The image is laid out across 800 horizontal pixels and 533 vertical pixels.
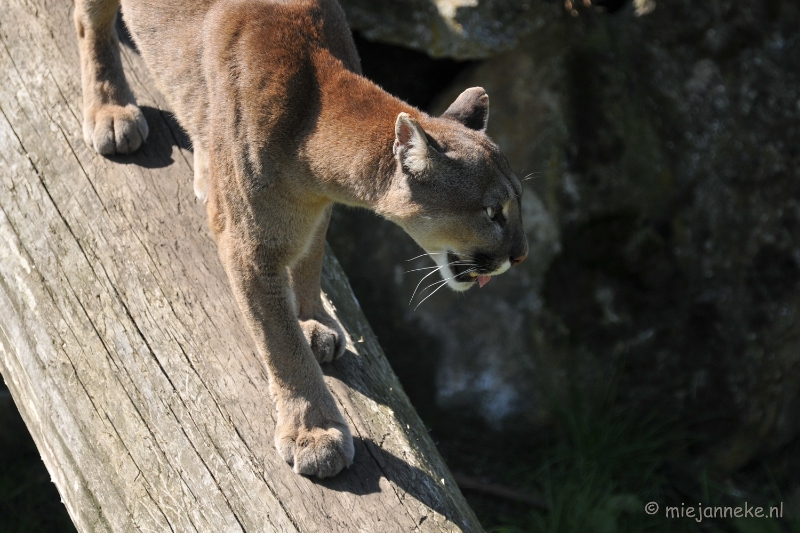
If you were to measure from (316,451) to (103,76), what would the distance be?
2.25 meters

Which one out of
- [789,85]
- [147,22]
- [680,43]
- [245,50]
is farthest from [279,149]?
[789,85]

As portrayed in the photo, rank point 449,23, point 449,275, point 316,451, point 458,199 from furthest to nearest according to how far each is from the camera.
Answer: point 449,23
point 449,275
point 458,199
point 316,451

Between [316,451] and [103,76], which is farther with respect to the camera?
[103,76]

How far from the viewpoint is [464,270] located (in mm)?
3371

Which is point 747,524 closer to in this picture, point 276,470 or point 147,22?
point 276,470

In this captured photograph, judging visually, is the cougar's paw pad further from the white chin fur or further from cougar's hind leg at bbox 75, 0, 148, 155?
cougar's hind leg at bbox 75, 0, 148, 155

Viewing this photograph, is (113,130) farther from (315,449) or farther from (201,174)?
(315,449)

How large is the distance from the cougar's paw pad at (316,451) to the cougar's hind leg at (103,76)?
1.70 m

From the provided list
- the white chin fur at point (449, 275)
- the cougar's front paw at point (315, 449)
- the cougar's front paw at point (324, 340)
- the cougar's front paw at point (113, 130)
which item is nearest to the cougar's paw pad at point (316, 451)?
the cougar's front paw at point (315, 449)

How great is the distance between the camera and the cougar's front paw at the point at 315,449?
2.97m

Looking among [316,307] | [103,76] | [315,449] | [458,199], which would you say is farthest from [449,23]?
[315,449]

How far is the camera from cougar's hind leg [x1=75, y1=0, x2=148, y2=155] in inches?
152

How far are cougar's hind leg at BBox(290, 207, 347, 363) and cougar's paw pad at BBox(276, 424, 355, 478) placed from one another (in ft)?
1.74

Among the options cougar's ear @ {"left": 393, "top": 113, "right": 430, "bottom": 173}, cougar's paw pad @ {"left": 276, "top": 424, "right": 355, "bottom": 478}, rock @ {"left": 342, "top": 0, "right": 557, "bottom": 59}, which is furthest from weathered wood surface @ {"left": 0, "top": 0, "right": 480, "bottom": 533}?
rock @ {"left": 342, "top": 0, "right": 557, "bottom": 59}
